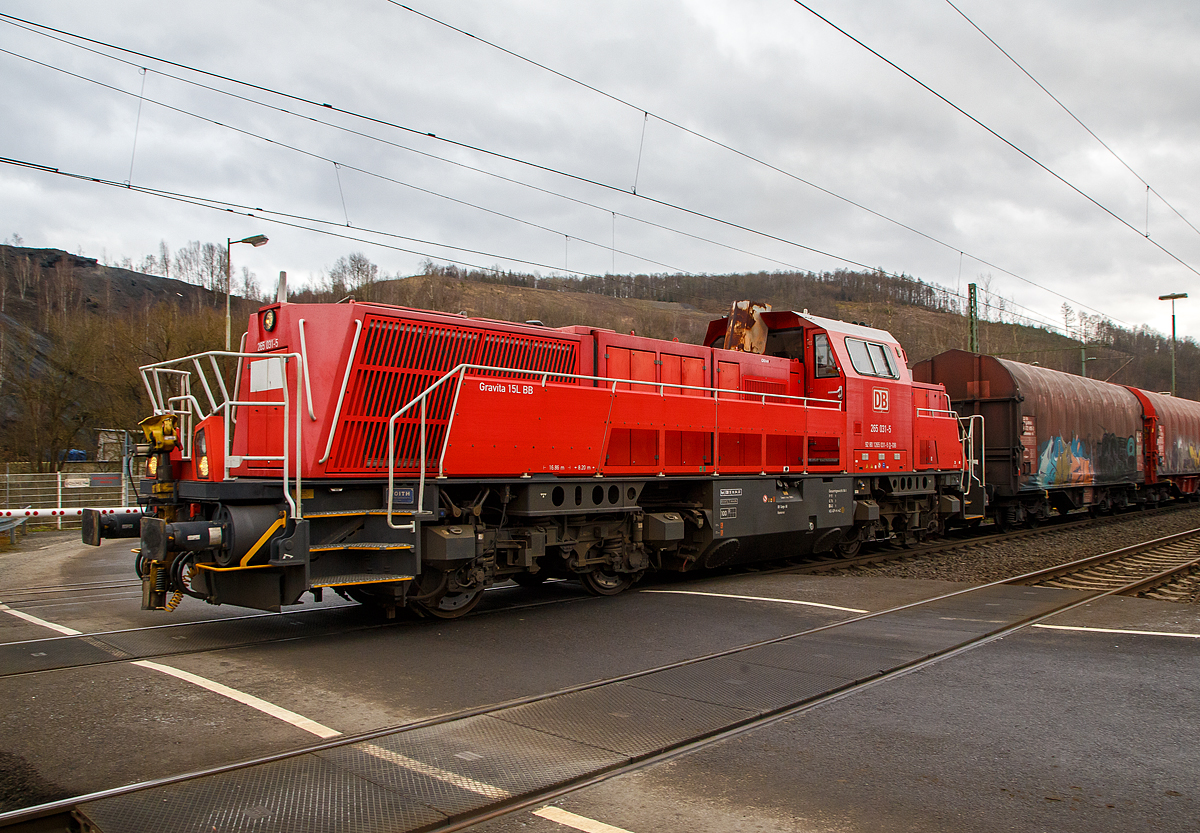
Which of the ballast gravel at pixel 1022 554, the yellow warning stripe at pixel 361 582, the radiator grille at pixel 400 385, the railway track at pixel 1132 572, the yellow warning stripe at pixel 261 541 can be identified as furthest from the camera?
the ballast gravel at pixel 1022 554

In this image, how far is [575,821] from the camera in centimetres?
375

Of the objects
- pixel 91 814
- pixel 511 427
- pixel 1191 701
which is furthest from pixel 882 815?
pixel 511 427

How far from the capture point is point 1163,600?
9.35 metres

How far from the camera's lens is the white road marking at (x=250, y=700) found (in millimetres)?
4953

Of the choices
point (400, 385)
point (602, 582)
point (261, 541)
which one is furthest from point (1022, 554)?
point (261, 541)

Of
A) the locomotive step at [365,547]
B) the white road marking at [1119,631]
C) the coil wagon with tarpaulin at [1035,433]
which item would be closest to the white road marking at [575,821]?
the locomotive step at [365,547]

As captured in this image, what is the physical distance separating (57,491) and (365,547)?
19.9 m

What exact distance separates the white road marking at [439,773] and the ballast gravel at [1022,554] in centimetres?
852

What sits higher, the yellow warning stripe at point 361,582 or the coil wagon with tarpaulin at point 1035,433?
the coil wagon with tarpaulin at point 1035,433

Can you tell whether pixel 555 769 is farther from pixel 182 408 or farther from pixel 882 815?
pixel 182 408

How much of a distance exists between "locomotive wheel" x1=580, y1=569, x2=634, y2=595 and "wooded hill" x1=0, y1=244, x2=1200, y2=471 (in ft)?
13.8

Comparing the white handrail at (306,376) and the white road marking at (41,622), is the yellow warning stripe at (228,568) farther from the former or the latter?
the white road marking at (41,622)

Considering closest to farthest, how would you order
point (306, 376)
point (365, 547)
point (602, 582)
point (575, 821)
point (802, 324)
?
point (575, 821) < point (365, 547) < point (306, 376) < point (602, 582) < point (802, 324)

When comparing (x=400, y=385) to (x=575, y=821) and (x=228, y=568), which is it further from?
(x=575, y=821)
